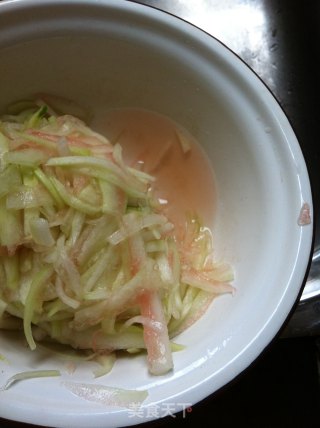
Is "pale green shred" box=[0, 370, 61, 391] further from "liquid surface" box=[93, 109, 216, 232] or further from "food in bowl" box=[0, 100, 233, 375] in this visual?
"liquid surface" box=[93, 109, 216, 232]

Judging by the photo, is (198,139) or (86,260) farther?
(198,139)

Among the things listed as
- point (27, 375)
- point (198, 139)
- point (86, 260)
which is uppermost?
point (198, 139)

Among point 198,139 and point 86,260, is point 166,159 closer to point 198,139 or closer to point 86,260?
point 198,139

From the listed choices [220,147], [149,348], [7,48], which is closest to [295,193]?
[220,147]

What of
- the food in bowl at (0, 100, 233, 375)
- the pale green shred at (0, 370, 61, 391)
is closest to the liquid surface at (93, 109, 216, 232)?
the food in bowl at (0, 100, 233, 375)

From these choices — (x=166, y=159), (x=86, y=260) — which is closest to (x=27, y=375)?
(x=86, y=260)

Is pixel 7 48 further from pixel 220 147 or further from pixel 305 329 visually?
pixel 305 329

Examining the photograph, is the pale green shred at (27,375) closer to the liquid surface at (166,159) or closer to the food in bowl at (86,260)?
the food in bowl at (86,260)

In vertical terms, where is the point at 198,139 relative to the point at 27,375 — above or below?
above

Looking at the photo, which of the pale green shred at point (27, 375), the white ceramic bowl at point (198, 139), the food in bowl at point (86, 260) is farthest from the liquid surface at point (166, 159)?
the pale green shred at point (27, 375)
